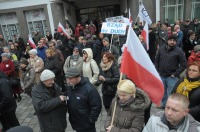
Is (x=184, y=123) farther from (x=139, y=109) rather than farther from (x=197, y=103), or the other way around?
(x=197, y=103)

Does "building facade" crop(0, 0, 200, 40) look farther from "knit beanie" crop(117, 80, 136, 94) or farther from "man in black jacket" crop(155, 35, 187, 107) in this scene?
"knit beanie" crop(117, 80, 136, 94)

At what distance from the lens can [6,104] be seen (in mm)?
4059

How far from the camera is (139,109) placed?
8.59ft

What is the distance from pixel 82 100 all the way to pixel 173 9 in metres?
16.9

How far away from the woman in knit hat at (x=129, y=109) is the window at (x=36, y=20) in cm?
1635

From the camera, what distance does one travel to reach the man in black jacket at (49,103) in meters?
3.26

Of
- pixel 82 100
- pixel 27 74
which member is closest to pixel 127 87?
pixel 82 100

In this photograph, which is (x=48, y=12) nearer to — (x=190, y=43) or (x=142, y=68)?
(x=190, y=43)

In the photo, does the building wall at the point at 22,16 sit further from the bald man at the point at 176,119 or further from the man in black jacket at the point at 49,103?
the bald man at the point at 176,119

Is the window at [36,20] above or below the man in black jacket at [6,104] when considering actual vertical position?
above

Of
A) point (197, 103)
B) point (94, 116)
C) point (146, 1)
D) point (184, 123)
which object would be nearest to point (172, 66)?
point (197, 103)

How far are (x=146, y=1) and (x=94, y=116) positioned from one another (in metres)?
14.6

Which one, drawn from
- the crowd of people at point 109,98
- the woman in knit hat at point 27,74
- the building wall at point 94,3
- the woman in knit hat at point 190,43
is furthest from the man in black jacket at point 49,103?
the building wall at point 94,3

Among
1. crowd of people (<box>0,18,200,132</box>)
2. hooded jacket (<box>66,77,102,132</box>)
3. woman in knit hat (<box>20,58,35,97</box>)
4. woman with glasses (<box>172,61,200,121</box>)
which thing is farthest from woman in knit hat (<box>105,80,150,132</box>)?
woman in knit hat (<box>20,58,35,97</box>)
